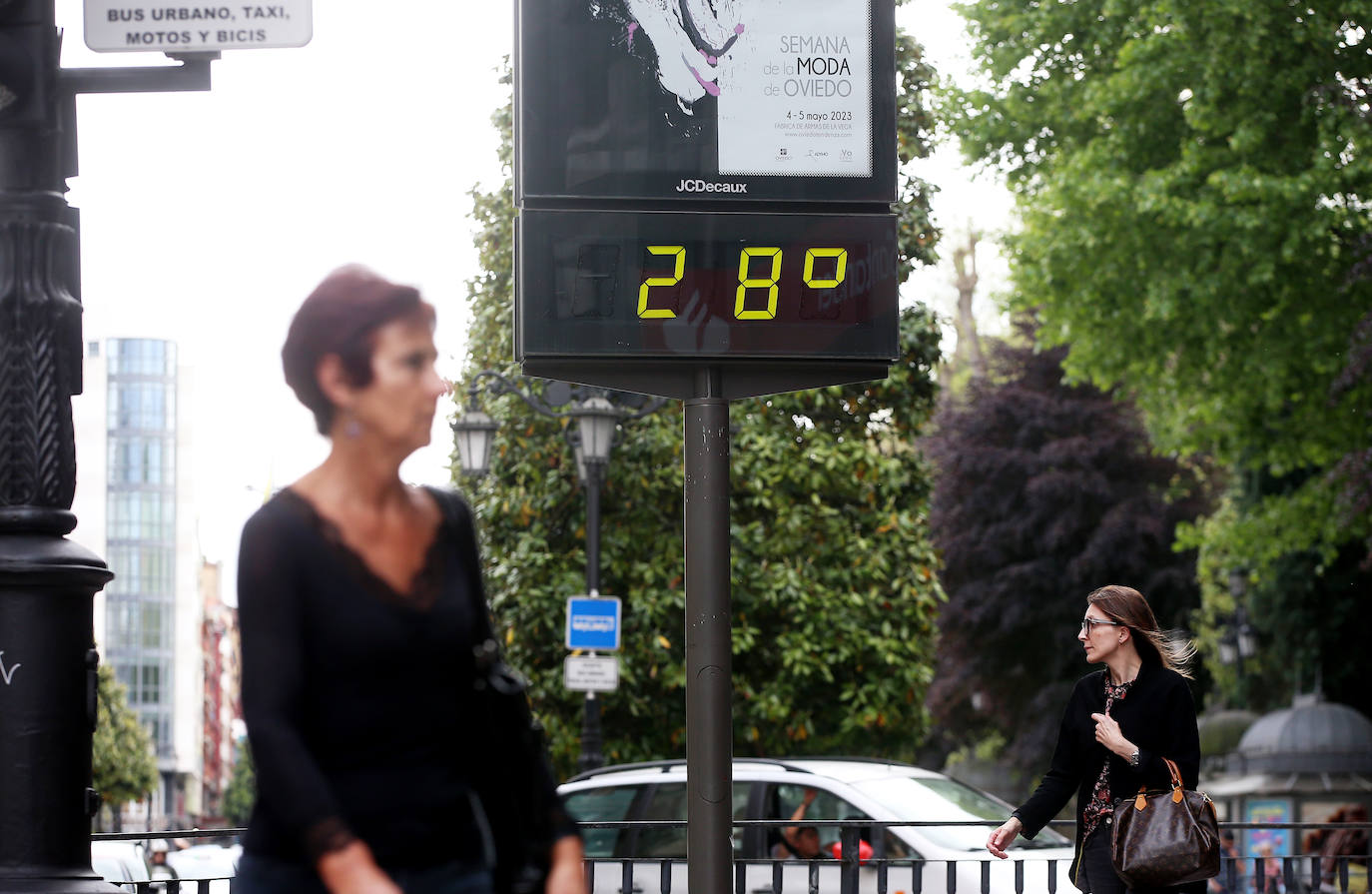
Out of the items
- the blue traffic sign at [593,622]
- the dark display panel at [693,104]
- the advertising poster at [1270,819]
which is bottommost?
the advertising poster at [1270,819]

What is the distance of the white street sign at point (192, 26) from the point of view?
5551 mm

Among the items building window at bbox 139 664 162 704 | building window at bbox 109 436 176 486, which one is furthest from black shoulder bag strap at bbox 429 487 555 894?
building window at bbox 109 436 176 486

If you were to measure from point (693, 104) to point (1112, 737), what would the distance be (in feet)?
8.57

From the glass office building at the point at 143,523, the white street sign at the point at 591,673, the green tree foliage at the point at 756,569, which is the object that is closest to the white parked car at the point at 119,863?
the white street sign at the point at 591,673

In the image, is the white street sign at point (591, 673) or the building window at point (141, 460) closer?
the white street sign at point (591, 673)

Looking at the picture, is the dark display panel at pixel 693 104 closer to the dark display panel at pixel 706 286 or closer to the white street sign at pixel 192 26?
the dark display panel at pixel 706 286

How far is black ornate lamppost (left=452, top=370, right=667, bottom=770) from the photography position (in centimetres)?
1770

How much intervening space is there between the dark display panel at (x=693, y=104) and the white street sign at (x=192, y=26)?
1.03 metres

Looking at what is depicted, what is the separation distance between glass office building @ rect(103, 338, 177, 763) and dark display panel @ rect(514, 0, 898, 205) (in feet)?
401

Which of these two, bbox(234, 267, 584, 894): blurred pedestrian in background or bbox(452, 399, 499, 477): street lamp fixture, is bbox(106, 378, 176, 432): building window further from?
bbox(234, 267, 584, 894): blurred pedestrian in background

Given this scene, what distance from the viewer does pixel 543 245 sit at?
20.8 ft

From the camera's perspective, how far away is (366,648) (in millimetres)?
2783

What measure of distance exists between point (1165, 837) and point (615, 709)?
1509 centimetres

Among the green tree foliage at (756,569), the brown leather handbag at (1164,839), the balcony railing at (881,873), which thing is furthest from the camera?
the green tree foliage at (756,569)
